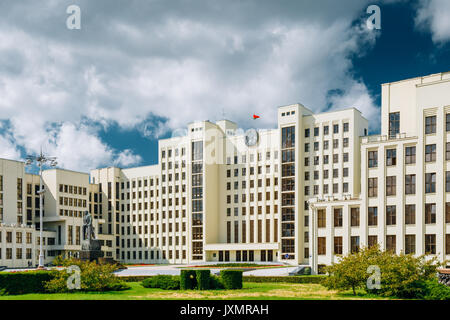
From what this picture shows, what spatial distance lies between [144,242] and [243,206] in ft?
75.0

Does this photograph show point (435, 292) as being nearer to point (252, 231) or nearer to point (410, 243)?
point (410, 243)

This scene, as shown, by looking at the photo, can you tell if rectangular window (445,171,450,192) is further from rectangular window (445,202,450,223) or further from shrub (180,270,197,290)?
shrub (180,270,197,290)

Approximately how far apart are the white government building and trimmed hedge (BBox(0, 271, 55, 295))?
28.9m

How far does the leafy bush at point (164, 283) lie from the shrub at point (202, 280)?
1698 millimetres

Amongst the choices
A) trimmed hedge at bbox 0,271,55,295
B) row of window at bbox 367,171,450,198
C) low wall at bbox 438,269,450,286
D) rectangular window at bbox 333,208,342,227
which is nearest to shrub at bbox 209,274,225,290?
trimmed hedge at bbox 0,271,55,295

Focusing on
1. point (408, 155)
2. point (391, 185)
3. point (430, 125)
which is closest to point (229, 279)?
point (391, 185)

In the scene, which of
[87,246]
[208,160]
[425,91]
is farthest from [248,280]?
[208,160]

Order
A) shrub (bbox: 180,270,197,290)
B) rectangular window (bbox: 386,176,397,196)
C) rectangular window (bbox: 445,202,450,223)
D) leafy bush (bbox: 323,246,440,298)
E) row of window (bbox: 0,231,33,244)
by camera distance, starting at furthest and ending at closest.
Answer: row of window (bbox: 0,231,33,244) → rectangular window (bbox: 386,176,397,196) → rectangular window (bbox: 445,202,450,223) → shrub (bbox: 180,270,197,290) → leafy bush (bbox: 323,246,440,298)

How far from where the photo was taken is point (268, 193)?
8644cm

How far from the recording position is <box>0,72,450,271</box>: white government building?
1921 inches

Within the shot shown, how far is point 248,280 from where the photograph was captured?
42750mm

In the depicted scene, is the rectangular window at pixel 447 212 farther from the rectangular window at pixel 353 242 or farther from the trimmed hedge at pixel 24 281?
the trimmed hedge at pixel 24 281

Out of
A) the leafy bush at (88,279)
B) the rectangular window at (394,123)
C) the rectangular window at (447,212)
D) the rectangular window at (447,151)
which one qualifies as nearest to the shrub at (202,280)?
the leafy bush at (88,279)
